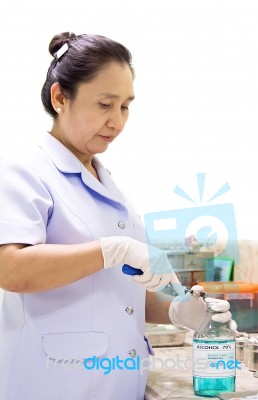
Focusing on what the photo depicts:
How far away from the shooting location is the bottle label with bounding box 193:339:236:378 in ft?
4.04

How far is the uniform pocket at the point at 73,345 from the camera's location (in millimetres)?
1217

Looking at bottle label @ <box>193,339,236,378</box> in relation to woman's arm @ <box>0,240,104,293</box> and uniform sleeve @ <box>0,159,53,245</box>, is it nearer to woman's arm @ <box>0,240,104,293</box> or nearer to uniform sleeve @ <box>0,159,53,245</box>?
woman's arm @ <box>0,240,104,293</box>

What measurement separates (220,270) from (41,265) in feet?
3.66

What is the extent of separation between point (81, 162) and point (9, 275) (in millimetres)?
390

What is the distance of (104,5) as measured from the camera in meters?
2.29

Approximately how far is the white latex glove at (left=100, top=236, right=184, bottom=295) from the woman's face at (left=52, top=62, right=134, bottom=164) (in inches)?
10.5

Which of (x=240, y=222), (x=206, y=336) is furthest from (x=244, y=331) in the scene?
(x=206, y=336)

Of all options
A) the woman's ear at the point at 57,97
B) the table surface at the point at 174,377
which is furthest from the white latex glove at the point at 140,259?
the woman's ear at the point at 57,97

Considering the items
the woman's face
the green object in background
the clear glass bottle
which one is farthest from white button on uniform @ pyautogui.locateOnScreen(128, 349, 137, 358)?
the green object in background

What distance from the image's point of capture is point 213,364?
1.23 metres

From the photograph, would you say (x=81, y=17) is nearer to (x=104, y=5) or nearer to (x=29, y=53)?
(x=104, y=5)

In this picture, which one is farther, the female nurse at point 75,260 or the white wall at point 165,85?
the white wall at point 165,85

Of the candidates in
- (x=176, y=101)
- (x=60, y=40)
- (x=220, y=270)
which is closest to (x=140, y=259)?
(x=60, y=40)

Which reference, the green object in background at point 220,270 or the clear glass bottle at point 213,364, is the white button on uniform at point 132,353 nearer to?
the clear glass bottle at point 213,364
